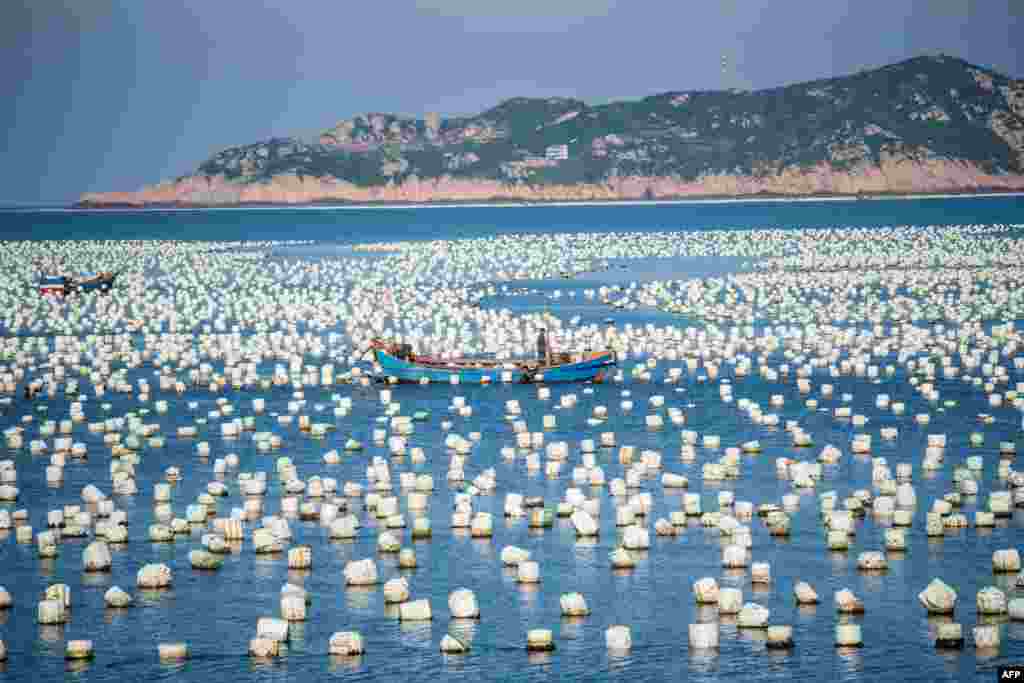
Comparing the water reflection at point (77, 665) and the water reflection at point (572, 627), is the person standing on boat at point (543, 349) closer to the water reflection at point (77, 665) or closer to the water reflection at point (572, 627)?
the water reflection at point (572, 627)

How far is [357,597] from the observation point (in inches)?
1272

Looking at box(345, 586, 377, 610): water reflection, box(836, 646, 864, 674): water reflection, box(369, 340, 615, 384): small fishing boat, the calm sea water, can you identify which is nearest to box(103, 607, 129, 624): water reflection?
the calm sea water

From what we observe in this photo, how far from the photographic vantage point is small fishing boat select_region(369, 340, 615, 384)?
61.5 meters

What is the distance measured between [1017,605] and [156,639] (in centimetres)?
1383

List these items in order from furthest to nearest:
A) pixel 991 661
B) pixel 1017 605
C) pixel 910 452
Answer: pixel 910 452 → pixel 1017 605 → pixel 991 661

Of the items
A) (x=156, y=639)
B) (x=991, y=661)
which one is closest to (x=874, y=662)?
(x=991, y=661)

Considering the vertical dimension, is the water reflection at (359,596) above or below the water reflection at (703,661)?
above

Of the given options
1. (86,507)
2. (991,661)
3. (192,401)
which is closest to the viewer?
(991,661)

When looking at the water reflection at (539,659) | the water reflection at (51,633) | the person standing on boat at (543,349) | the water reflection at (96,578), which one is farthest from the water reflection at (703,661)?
the person standing on boat at (543,349)

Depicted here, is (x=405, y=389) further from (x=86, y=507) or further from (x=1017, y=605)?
(x=1017, y=605)

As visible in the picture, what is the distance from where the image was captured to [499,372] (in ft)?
202

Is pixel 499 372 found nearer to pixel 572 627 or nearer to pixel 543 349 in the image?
pixel 543 349

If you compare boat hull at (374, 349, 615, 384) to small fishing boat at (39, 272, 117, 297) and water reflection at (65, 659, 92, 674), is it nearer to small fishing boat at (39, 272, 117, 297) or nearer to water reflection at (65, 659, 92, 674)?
water reflection at (65, 659, 92, 674)

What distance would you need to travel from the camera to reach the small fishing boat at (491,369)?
202 feet
